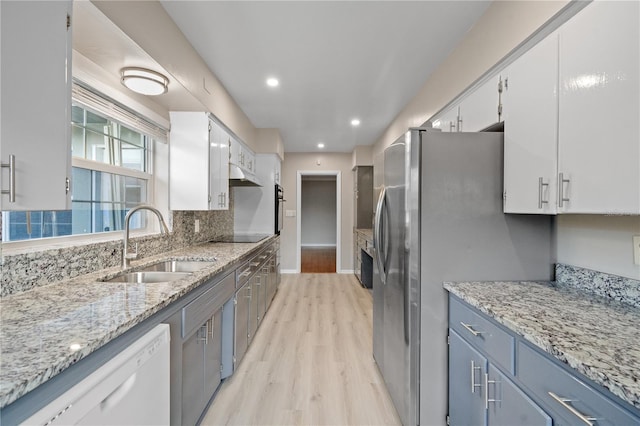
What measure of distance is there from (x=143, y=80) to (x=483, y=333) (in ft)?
7.65

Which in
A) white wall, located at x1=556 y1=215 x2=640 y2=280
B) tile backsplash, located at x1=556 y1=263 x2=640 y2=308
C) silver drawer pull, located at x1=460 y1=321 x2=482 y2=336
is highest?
white wall, located at x1=556 y1=215 x2=640 y2=280

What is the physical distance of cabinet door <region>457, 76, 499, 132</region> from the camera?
5.47ft

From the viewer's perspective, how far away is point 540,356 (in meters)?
0.94

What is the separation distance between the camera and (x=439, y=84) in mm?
2527

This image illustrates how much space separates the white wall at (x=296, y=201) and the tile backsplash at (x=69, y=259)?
3210mm

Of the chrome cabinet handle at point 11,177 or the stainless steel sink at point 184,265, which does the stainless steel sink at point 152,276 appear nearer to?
the stainless steel sink at point 184,265

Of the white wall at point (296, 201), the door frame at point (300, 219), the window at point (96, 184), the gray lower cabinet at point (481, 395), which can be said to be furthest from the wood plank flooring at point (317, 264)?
the gray lower cabinet at point (481, 395)

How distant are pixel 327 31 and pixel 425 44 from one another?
2.57 ft

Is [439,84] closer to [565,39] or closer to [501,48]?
[501,48]

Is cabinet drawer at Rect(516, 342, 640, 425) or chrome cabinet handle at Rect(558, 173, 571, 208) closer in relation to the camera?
cabinet drawer at Rect(516, 342, 640, 425)

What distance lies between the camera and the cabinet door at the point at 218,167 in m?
2.61

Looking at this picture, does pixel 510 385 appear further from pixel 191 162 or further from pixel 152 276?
pixel 191 162

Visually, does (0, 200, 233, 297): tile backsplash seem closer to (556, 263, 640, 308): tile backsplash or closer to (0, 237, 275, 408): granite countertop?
(0, 237, 275, 408): granite countertop

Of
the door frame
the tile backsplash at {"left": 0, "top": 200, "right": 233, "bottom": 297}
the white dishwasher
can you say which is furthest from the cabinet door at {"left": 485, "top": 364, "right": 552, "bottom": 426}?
the door frame
